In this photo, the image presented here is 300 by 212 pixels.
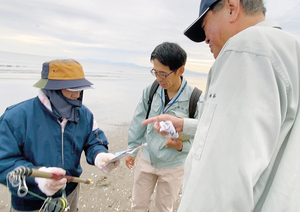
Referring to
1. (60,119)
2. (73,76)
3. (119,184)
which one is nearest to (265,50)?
(73,76)

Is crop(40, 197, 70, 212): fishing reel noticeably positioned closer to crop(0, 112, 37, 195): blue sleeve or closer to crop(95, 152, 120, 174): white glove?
crop(0, 112, 37, 195): blue sleeve

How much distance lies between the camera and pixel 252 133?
714 mm

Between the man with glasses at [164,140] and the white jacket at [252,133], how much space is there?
5.36ft

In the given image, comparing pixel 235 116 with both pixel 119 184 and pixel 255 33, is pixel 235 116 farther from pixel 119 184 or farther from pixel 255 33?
pixel 119 184

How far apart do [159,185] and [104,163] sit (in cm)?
115

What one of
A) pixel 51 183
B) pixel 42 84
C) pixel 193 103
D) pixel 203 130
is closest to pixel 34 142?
pixel 51 183

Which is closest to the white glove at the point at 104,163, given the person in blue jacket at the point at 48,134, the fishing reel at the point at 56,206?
the person in blue jacket at the point at 48,134

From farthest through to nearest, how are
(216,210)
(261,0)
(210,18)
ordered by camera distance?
(210,18)
(261,0)
(216,210)

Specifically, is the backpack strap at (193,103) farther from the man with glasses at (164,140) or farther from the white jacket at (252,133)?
the white jacket at (252,133)

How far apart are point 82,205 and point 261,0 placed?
3804 mm

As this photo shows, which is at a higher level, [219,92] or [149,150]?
[219,92]

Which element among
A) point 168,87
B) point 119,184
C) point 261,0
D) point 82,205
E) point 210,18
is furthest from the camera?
point 119,184

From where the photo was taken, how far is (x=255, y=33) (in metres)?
0.81

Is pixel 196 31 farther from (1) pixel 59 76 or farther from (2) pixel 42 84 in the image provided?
(2) pixel 42 84
